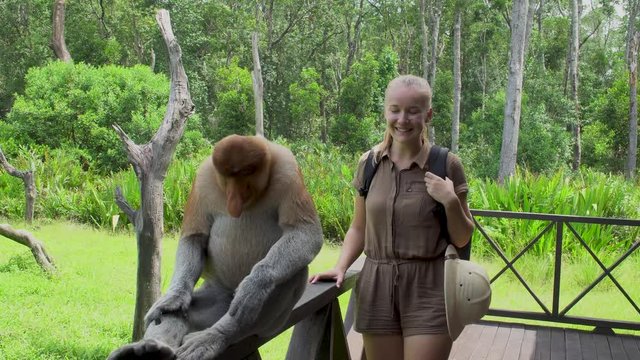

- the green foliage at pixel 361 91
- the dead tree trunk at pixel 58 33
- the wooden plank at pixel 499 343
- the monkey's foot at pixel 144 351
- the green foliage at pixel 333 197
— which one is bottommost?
the green foliage at pixel 333 197

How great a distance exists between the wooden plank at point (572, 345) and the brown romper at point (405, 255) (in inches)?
63.8

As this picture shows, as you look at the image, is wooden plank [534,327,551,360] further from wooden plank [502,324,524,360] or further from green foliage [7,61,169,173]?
green foliage [7,61,169,173]

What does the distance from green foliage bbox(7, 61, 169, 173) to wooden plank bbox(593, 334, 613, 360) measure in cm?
892

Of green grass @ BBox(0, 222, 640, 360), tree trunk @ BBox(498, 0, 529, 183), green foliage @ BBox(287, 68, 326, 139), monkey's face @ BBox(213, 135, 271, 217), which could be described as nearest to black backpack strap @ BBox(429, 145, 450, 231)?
monkey's face @ BBox(213, 135, 271, 217)

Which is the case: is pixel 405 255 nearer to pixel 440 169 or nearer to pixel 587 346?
pixel 440 169

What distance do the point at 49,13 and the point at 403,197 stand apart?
1836cm

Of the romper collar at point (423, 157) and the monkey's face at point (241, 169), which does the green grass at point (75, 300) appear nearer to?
the romper collar at point (423, 157)

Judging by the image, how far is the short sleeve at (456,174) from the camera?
1.56 m

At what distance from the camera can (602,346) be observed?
9.89ft

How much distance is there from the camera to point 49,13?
17.8 meters

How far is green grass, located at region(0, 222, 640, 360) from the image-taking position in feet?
15.4

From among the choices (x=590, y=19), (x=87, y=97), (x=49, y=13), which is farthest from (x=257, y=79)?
(x=590, y=19)

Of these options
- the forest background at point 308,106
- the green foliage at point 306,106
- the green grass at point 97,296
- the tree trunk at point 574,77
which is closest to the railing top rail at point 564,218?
the green grass at point 97,296

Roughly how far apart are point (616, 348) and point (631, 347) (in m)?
0.08
